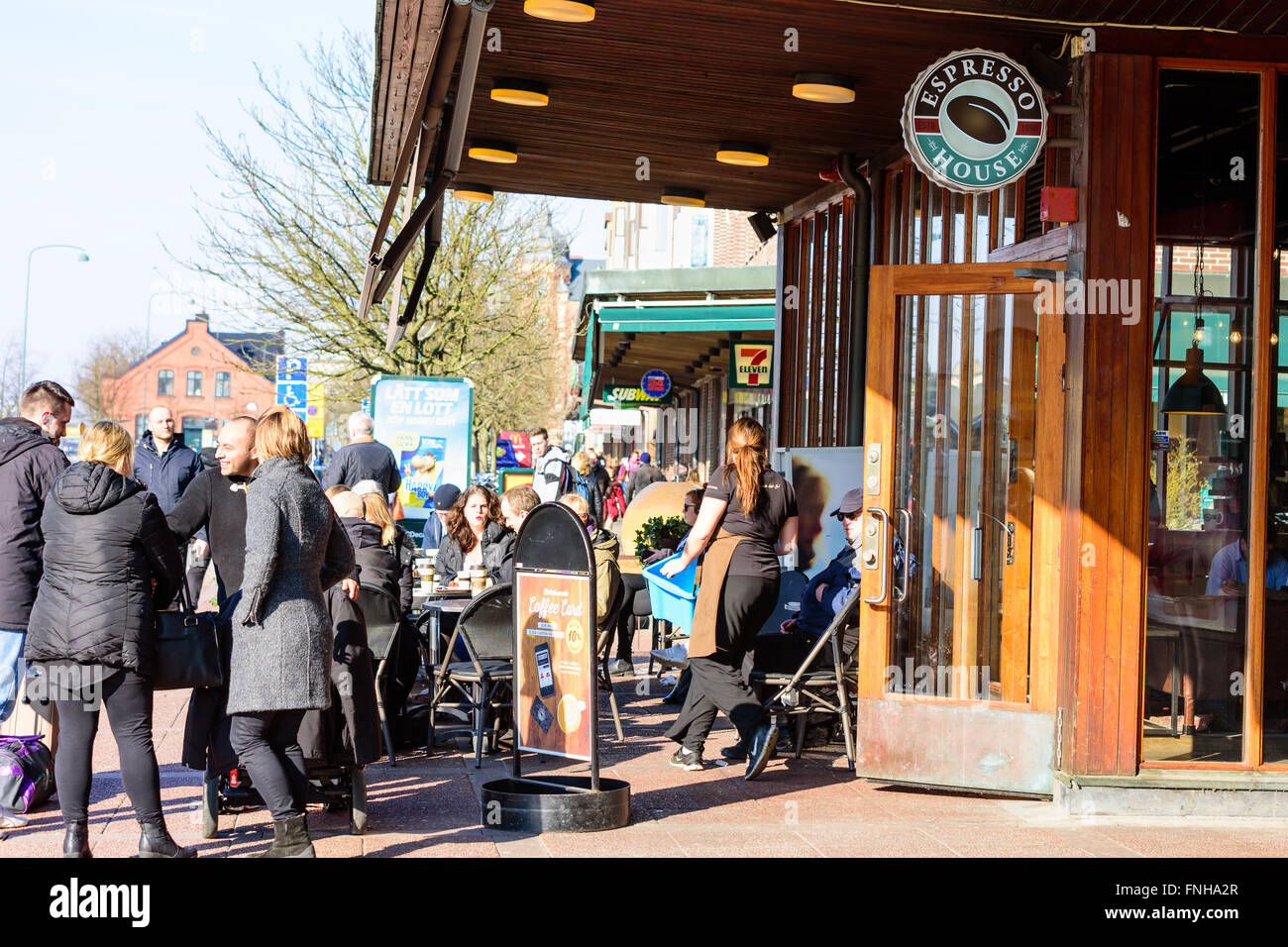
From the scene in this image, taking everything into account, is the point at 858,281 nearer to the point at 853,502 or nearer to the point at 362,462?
the point at 853,502

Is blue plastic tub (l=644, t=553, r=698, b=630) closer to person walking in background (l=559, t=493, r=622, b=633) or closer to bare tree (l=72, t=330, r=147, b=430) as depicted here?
person walking in background (l=559, t=493, r=622, b=633)

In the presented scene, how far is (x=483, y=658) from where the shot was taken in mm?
7539

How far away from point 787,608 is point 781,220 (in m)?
4.27

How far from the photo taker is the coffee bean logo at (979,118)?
6.28 metres

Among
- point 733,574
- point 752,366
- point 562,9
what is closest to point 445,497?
point 752,366

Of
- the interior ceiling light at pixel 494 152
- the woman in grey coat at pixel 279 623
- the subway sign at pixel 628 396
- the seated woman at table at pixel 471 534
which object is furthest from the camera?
the subway sign at pixel 628 396

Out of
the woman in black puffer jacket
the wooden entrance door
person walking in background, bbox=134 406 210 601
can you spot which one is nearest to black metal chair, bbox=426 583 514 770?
the wooden entrance door

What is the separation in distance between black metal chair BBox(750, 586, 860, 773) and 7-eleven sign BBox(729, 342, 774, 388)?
328 inches

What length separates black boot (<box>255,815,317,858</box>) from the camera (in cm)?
517

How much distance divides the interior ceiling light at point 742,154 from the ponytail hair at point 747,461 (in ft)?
8.34

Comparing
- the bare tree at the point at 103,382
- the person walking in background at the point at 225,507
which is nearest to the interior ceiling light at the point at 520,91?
the person walking in background at the point at 225,507

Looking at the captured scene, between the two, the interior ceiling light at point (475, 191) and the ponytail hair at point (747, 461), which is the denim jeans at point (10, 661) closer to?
the ponytail hair at point (747, 461)

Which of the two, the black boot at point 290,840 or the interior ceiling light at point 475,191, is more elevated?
the interior ceiling light at point 475,191

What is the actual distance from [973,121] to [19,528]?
4.78 meters
